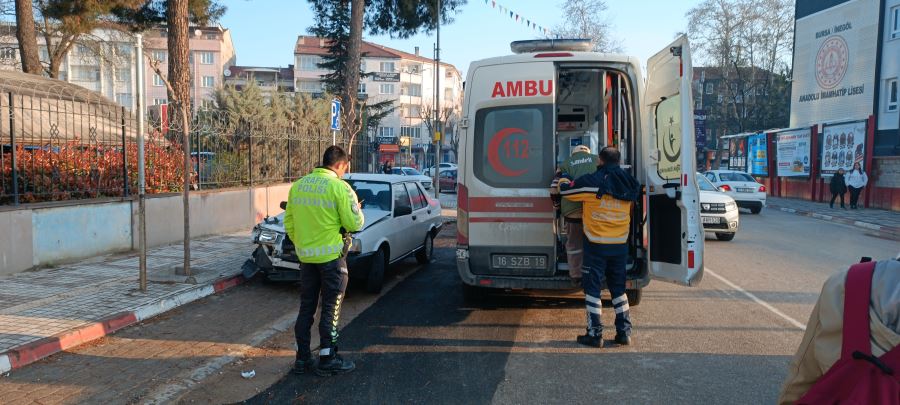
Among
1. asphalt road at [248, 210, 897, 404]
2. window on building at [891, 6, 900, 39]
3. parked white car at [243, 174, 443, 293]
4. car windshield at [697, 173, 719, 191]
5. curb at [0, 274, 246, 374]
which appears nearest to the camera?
asphalt road at [248, 210, 897, 404]

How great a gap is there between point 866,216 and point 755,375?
1989cm

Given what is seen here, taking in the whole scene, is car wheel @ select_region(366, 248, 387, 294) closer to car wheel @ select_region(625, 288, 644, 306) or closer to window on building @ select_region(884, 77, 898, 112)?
car wheel @ select_region(625, 288, 644, 306)

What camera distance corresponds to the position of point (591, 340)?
5805 mm

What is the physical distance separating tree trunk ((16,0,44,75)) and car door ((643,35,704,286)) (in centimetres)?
1609

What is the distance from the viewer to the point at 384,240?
8.30 m

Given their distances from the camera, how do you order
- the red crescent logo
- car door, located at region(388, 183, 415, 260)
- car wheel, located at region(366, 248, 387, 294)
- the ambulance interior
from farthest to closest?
car door, located at region(388, 183, 415, 260) → car wheel, located at region(366, 248, 387, 294) → the ambulance interior → the red crescent logo

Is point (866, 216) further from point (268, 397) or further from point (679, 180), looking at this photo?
point (268, 397)

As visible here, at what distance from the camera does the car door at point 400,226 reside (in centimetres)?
879

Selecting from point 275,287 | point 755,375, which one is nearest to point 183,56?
point 275,287

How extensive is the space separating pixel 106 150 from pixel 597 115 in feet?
26.6

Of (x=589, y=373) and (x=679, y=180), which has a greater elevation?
(x=679, y=180)

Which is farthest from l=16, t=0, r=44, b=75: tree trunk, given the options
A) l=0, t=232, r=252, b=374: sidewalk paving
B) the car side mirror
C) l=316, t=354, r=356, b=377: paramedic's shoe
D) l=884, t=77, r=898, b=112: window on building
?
l=884, t=77, r=898, b=112: window on building

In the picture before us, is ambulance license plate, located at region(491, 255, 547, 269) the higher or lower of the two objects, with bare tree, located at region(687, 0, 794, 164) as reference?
lower

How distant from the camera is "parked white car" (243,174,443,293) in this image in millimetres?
7906
